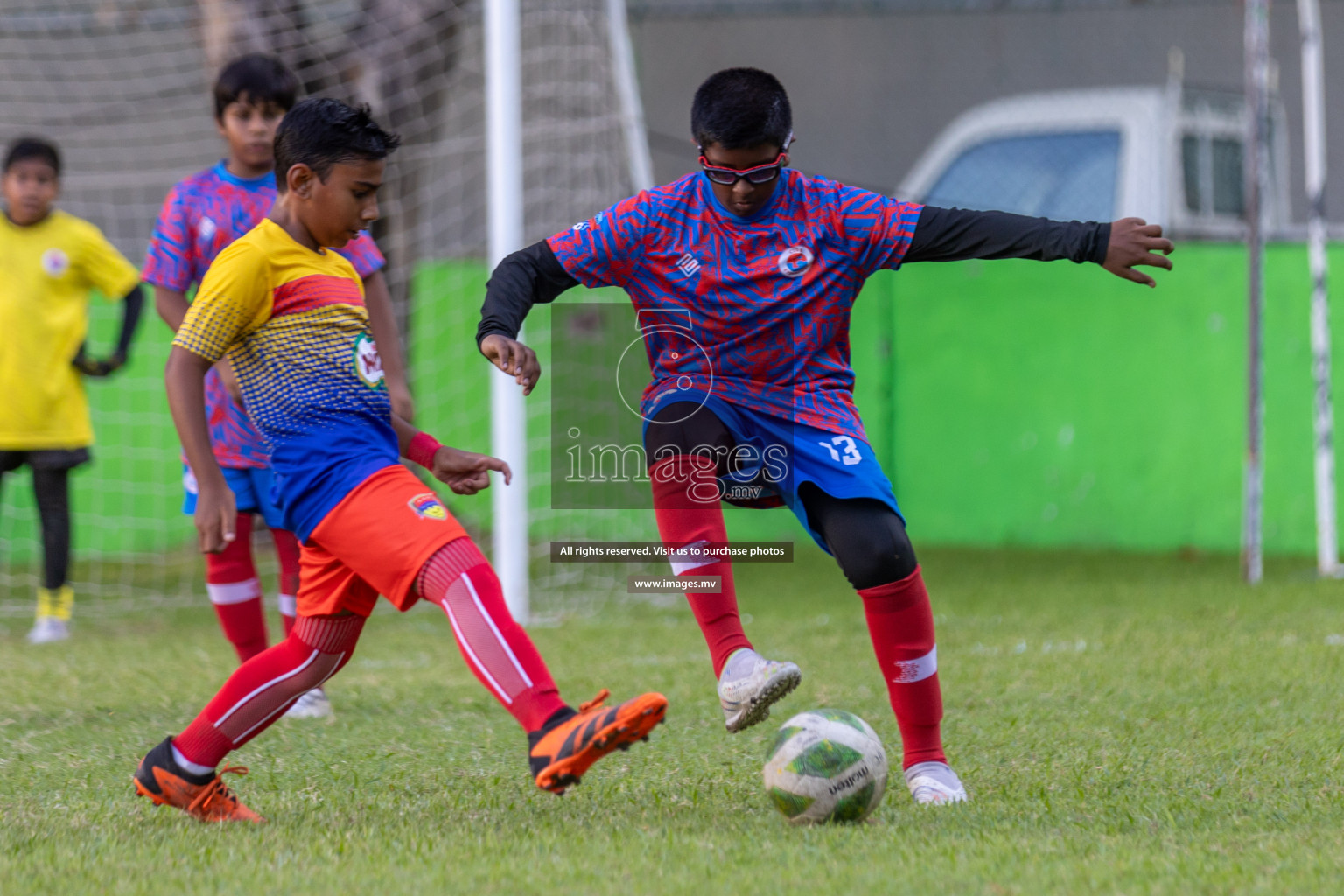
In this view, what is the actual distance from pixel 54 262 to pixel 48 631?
1.68 metres

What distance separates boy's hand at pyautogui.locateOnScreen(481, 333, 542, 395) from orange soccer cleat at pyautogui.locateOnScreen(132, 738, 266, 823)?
3.49 ft

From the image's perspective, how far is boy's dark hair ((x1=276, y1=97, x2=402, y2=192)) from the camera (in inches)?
125

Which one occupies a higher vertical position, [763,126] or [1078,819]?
[763,126]

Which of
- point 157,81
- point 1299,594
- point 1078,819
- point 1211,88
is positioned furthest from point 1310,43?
point 157,81

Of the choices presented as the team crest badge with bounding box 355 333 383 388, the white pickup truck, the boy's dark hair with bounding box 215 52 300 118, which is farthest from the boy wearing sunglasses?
the white pickup truck

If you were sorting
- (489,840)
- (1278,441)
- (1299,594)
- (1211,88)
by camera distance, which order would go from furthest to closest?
1. (1211,88)
2. (1278,441)
3. (1299,594)
4. (489,840)

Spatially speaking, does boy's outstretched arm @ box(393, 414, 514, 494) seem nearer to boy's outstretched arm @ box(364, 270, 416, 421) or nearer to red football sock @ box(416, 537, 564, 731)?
red football sock @ box(416, 537, 564, 731)

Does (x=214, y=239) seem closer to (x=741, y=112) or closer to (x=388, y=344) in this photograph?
(x=388, y=344)

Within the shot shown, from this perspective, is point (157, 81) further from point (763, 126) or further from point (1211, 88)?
point (763, 126)

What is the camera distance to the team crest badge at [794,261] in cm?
354

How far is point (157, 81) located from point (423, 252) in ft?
6.68

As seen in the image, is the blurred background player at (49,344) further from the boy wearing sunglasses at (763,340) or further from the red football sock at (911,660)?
the red football sock at (911,660)

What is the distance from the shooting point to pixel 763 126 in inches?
133

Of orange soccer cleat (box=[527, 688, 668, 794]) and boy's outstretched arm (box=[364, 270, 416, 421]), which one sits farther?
boy's outstretched arm (box=[364, 270, 416, 421])
